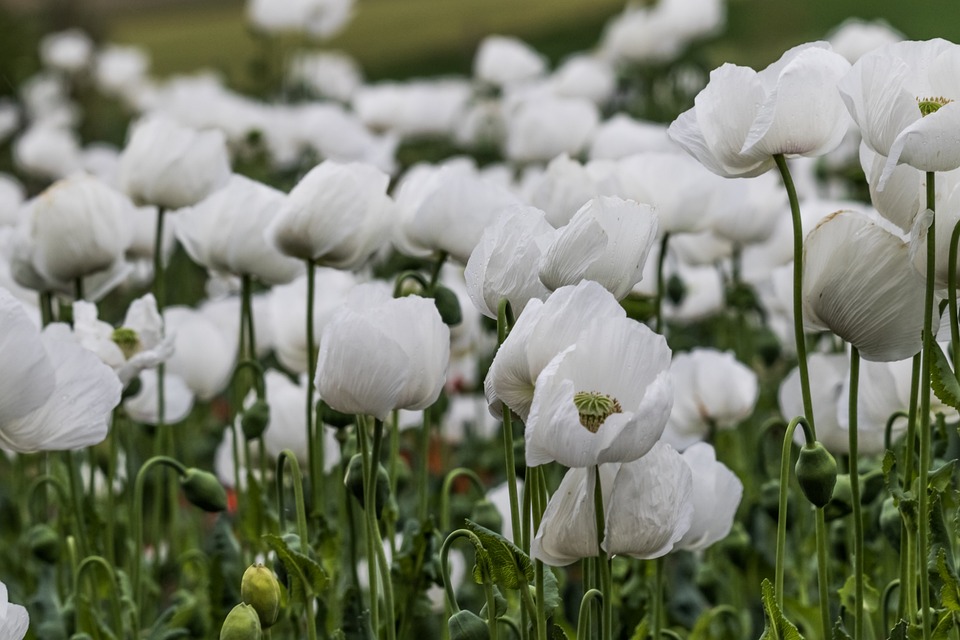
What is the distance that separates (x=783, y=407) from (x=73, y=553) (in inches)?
28.6

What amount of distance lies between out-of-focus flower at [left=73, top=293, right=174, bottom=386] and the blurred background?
4.90 metres

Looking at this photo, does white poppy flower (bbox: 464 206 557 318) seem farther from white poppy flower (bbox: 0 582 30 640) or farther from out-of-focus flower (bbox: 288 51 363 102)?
out-of-focus flower (bbox: 288 51 363 102)

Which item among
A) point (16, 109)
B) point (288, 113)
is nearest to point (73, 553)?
point (288, 113)

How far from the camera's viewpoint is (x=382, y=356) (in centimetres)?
94

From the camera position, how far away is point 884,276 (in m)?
0.92

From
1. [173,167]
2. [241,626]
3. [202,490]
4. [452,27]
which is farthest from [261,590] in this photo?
[452,27]

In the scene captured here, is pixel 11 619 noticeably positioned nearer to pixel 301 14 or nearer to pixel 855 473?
pixel 855 473

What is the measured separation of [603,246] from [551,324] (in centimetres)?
11

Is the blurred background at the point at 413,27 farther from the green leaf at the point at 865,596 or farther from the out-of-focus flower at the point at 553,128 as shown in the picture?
the green leaf at the point at 865,596

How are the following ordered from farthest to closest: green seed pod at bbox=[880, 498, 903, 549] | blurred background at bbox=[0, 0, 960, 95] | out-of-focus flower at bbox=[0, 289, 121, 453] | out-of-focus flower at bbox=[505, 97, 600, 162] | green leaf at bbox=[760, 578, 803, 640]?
blurred background at bbox=[0, 0, 960, 95]
out-of-focus flower at bbox=[505, 97, 600, 162]
green seed pod at bbox=[880, 498, 903, 549]
out-of-focus flower at bbox=[0, 289, 121, 453]
green leaf at bbox=[760, 578, 803, 640]

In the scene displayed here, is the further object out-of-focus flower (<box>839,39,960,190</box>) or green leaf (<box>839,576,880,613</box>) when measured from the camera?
green leaf (<box>839,576,880,613</box>)

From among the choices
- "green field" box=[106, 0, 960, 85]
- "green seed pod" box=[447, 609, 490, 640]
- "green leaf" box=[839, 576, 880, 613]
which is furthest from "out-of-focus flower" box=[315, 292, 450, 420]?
"green field" box=[106, 0, 960, 85]

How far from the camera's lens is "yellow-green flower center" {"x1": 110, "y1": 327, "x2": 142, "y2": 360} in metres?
1.34

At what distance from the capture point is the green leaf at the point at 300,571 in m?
1.02
